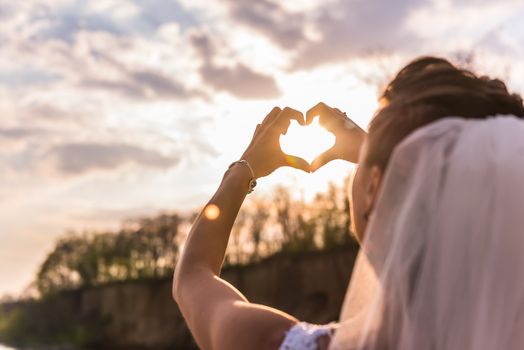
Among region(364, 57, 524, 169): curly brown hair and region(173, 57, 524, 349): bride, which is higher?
region(364, 57, 524, 169): curly brown hair

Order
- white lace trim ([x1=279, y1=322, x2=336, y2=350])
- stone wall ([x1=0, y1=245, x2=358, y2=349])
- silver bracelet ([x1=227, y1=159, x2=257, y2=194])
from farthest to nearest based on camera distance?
stone wall ([x1=0, y1=245, x2=358, y2=349])
silver bracelet ([x1=227, y1=159, x2=257, y2=194])
white lace trim ([x1=279, y1=322, x2=336, y2=350])

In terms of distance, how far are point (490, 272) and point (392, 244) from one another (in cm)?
18

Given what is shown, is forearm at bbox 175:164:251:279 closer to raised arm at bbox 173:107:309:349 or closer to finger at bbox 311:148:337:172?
raised arm at bbox 173:107:309:349

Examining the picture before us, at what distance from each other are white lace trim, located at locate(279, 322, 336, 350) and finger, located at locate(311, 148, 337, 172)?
0.41 metres

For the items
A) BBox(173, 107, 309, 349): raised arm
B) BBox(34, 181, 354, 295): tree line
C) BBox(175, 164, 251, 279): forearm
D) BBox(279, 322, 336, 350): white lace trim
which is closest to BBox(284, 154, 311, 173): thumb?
BBox(173, 107, 309, 349): raised arm

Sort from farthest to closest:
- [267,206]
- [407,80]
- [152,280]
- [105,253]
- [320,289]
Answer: [105,253] → [152,280] → [267,206] → [320,289] → [407,80]

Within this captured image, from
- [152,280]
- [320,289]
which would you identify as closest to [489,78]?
[320,289]

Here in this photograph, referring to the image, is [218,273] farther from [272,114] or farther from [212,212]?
[272,114]

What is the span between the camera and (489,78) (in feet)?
4.18

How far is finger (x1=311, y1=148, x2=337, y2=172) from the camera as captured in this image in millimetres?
1487

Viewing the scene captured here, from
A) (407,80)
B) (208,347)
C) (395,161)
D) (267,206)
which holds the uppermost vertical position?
(267,206)

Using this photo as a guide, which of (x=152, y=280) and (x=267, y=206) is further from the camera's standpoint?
(x=152, y=280)

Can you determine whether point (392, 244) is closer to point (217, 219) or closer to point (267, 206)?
point (217, 219)

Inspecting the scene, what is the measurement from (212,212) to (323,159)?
30 centimetres
